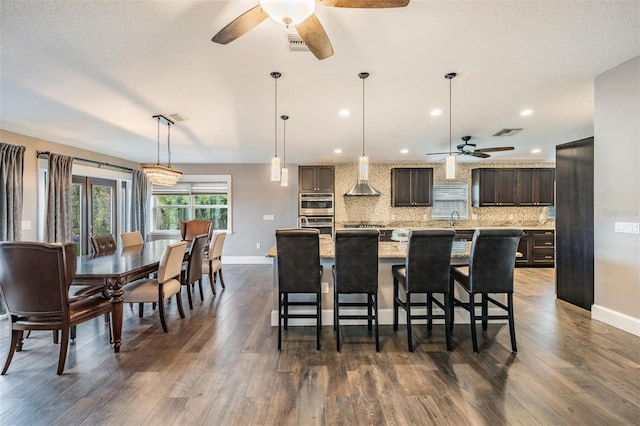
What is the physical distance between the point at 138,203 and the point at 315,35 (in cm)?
637

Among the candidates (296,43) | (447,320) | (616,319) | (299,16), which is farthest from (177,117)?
(616,319)

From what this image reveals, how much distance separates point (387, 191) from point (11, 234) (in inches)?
257

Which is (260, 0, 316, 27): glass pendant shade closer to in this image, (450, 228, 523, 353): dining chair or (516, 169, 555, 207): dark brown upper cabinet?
(450, 228, 523, 353): dining chair

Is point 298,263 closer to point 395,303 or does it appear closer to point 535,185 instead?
point 395,303

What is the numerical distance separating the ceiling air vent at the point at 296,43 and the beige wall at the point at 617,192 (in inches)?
114

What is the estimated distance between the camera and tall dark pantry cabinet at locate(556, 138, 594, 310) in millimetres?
3482

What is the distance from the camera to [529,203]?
6.70 m

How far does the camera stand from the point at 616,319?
2887 millimetres

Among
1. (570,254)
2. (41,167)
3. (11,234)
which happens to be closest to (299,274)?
(570,254)

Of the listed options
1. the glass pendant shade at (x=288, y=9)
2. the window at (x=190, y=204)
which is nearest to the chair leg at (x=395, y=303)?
the glass pendant shade at (x=288, y=9)

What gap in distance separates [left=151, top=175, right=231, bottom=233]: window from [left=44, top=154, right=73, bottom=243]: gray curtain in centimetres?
249

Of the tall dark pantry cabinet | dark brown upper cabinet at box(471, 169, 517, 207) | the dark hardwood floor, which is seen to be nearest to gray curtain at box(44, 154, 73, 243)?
the dark hardwood floor

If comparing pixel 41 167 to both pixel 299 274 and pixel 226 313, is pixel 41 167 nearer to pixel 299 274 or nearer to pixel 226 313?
pixel 226 313

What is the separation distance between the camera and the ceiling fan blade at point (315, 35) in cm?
156
